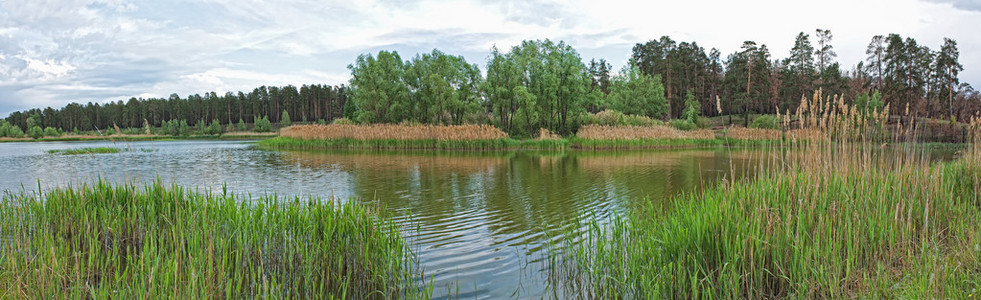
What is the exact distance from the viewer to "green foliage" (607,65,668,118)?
56.0 m

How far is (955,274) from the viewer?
391 cm

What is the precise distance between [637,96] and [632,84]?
2.02 meters

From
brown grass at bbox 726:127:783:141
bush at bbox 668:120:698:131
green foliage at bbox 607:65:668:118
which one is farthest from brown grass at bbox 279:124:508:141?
green foliage at bbox 607:65:668:118

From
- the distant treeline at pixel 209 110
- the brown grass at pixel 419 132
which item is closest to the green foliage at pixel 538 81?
the brown grass at pixel 419 132

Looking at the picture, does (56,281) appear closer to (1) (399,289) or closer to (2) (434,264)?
(1) (399,289)

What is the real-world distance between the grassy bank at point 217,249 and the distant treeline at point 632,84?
35.2 feet

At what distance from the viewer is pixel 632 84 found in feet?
189

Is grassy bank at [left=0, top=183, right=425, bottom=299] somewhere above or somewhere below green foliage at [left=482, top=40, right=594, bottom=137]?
below

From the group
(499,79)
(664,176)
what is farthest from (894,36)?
(664,176)

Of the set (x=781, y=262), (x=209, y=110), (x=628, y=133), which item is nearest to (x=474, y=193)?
(x=781, y=262)

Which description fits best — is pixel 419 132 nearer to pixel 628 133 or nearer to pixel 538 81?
pixel 538 81

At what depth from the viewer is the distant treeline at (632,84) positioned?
3859 centimetres

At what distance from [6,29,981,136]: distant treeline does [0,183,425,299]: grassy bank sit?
10721 mm

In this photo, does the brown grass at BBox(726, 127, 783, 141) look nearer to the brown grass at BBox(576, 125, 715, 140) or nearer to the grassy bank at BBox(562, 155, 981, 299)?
the brown grass at BBox(576, 125, 715, 140)
